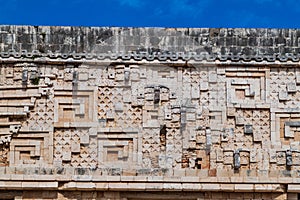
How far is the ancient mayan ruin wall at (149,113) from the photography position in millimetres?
10984

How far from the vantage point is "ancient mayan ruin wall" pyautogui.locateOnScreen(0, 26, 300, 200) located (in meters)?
11.0

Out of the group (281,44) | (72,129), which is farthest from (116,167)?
(281,44)

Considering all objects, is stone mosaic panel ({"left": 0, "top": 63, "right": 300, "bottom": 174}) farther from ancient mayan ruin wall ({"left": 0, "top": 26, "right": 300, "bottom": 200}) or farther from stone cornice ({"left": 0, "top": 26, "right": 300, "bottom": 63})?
stone cornice ({"left": 0, "top": 26, "right": 300, "bottom": 63})

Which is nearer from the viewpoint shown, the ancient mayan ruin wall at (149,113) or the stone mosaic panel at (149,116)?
the ancient mayan ruin wall at (149,113)

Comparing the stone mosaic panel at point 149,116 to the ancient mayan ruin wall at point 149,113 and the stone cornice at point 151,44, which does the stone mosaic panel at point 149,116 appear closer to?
the ancient mayan ruin wall at point 149,113

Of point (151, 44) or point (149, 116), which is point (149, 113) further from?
point (151, 44)

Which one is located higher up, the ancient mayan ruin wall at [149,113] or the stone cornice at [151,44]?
the stone cornice at [151,44]

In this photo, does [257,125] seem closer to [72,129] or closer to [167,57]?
[167,57]

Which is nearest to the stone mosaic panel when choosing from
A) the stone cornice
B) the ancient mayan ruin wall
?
the ancient mayan ruin wall

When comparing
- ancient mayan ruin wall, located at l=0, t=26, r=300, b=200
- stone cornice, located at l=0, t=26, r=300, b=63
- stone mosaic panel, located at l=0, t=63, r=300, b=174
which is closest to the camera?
ancient mayan ruin wall, located at l=0, t=26, r=300, b=200

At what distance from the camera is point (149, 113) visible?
11.3m

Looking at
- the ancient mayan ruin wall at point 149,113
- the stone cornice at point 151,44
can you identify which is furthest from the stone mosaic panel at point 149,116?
the stone cornice at point 151,44

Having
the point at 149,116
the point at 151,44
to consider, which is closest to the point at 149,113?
the point at 149,116

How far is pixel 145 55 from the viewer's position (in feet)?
37.6
